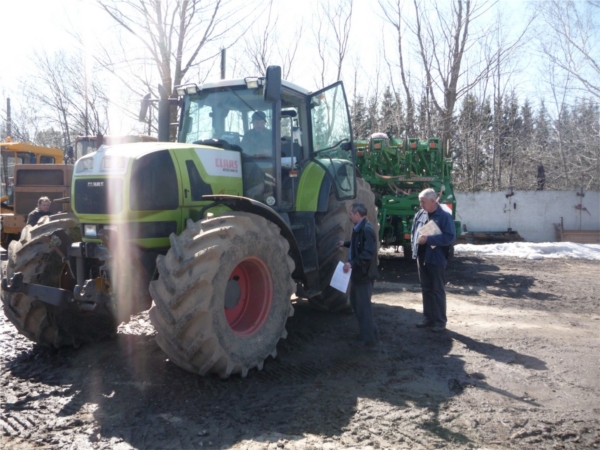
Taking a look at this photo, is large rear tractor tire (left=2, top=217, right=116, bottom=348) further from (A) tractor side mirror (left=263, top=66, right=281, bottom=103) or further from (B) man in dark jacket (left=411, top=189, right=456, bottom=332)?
(B) man in dark jacket (left=411, top=189, right=456, bottom=332)

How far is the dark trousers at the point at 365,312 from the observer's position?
19.5 feet

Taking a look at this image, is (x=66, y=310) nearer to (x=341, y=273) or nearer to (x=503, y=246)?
(x=341, y=273)

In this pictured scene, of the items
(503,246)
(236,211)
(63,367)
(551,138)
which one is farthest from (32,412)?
(551,138)

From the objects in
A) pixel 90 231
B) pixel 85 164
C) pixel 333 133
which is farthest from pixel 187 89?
pixel 90 231

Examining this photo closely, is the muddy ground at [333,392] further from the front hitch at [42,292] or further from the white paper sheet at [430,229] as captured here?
the white paper sheet at [430,229]

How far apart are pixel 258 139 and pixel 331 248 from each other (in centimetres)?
160

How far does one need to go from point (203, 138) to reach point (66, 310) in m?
2.27

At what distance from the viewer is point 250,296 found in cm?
533

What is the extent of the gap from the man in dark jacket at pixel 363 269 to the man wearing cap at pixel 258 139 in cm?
114

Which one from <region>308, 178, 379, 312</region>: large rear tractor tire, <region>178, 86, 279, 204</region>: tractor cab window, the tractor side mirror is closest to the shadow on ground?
<region>308, 178, 379, 312</region>: large rear tractor tire

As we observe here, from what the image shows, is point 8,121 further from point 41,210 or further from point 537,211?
point 537,211

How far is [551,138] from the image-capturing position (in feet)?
91.7

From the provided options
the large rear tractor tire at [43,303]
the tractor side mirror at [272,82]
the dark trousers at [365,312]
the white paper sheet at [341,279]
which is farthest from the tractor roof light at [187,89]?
the dark trousers at [365,312]

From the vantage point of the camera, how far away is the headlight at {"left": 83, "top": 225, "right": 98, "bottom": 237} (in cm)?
503
